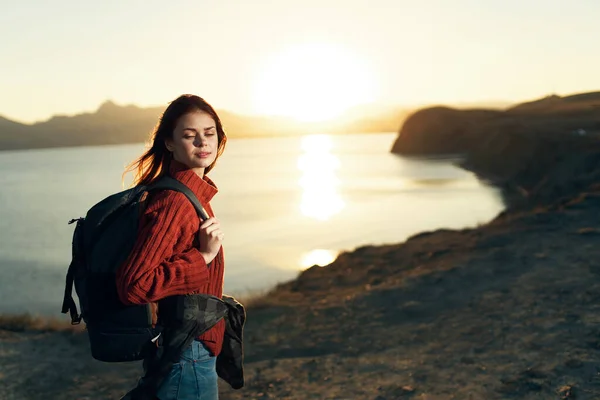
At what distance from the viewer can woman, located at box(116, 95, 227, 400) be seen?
2.53 metres

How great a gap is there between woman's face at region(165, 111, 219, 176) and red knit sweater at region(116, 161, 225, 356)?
0.08 metres

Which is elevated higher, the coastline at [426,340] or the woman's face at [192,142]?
the woman's face at [192,142]

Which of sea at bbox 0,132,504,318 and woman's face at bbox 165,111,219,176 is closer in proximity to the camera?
woman's face at bbox 165,111,219,176

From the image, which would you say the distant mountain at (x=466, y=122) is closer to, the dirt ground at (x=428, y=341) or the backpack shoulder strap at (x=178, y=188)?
the dirt ground at (x=428, y=341)

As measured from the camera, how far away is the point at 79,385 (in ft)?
25.9

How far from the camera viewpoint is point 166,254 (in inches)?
102

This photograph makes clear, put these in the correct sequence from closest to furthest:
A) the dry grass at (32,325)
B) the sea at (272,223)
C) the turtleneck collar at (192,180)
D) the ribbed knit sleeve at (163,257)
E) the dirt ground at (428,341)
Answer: the ribbed knit sleeve at (163,257)
the turtleneck collar at (192,180)
the dirt ground at (428,341)
the dry grass at (32,325)
the sea at (272,223)

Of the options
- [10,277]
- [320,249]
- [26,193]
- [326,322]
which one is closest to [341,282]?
[326,322]

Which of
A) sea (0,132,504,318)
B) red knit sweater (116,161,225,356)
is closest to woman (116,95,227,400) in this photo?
red knit sweater (116,161,225,356)

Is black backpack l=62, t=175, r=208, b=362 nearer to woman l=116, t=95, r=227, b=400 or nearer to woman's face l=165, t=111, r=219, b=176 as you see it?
woman l=116, t=95, r=227, b=400

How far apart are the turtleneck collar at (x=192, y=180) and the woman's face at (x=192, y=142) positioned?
0.11 feet

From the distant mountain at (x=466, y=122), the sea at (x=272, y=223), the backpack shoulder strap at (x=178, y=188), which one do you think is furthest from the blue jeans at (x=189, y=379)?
the distant mountain at (x=466, y=122)

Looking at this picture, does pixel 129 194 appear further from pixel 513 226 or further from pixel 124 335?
pixel 513 226

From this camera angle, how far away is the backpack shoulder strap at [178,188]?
266 cm
